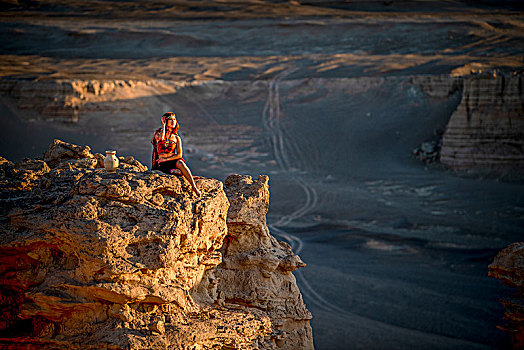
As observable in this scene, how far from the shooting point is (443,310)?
478 inches

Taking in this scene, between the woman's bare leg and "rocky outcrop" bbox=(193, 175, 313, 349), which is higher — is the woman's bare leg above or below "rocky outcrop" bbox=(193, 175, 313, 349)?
above

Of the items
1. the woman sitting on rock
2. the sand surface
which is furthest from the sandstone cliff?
the sand surface

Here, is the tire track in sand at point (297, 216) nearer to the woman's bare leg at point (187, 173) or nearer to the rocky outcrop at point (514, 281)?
the rocky outcrop at point (514, 281)

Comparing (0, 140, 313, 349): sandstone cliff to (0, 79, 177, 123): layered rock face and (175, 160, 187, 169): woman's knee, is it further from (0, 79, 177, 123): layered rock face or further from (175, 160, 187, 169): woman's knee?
(0, 79, 177, 123): layered rock face

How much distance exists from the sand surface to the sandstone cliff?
645 cm

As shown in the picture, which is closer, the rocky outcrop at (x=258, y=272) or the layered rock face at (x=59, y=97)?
the rocky outcrop at (x=258, y=272)

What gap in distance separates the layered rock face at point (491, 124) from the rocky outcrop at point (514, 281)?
14.3m

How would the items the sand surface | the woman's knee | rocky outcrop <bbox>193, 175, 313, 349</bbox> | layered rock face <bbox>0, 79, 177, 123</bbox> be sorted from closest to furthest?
the woman's knee, rocky outcrop <bbox>193, 175, 313, 349</bbox>, the sand surface, layered rock face <bbox>0, 79, 177, 123</bbox>

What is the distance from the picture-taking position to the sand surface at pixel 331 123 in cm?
1316

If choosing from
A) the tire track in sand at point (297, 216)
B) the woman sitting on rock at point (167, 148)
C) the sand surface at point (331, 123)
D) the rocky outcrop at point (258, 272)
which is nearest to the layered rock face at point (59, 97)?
the sand surface at point (331, 123)

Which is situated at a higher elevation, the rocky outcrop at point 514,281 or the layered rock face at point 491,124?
the layered rock face at point 491,124

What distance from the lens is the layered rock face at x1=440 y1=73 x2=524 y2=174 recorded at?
67.8 ft

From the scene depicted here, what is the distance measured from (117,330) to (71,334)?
0.42 metres

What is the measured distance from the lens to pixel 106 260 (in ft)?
13.5
